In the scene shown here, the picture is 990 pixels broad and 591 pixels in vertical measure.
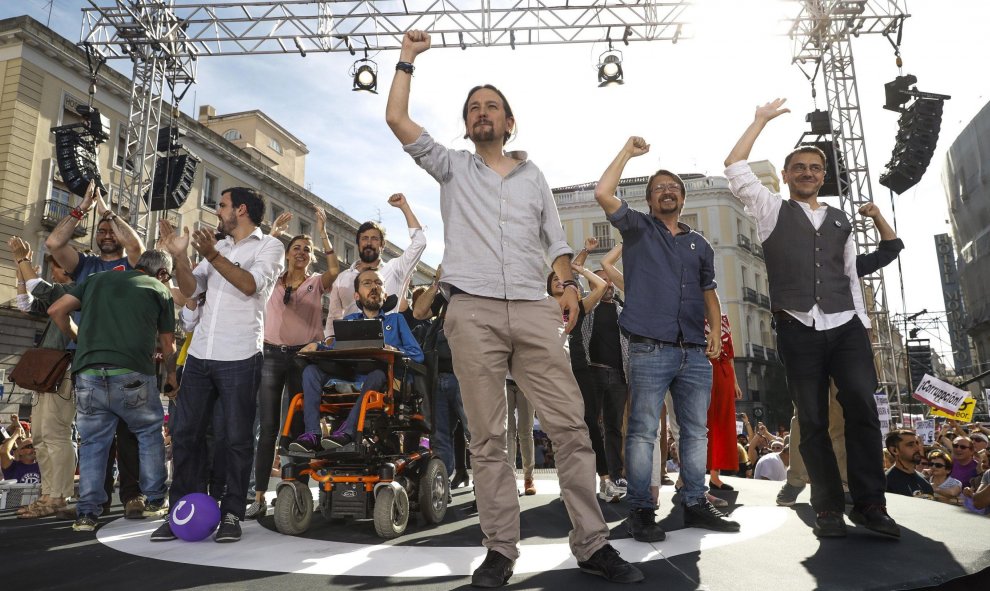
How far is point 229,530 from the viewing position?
3439 mm

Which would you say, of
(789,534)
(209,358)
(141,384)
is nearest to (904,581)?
(789,534)

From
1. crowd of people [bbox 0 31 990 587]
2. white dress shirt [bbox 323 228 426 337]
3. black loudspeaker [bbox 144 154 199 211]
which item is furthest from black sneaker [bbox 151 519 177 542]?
black loudspeaker [bbox 144 154 199 211]

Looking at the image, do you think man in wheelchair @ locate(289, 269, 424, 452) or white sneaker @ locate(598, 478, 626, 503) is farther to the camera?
white sneaker @ locate(598, 478, 626, 503)

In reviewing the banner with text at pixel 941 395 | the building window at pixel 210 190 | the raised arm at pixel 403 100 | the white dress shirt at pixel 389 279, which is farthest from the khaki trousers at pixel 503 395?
the building window at pixel 210 190

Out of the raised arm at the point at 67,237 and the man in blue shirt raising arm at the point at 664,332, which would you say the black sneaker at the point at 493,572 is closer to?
the man in blue shirt raising arm at the point at 664,332

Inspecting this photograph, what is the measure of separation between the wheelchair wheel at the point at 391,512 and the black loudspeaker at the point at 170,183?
12.1 meters

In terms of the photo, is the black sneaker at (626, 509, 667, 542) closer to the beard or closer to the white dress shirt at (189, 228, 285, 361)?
the white dress shirt at (189, 228, 285, 361)

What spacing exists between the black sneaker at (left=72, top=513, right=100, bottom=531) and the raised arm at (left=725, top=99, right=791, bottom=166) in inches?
172

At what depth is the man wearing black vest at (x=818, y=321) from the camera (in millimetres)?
3281

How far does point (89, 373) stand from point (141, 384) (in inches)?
12.1

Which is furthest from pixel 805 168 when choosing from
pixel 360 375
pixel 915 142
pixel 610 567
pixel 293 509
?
pixel 915 142

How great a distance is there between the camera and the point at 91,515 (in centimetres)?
→ 397

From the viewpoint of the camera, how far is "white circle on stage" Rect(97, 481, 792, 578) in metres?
2.65

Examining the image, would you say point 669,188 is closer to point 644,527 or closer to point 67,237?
point 644,527
